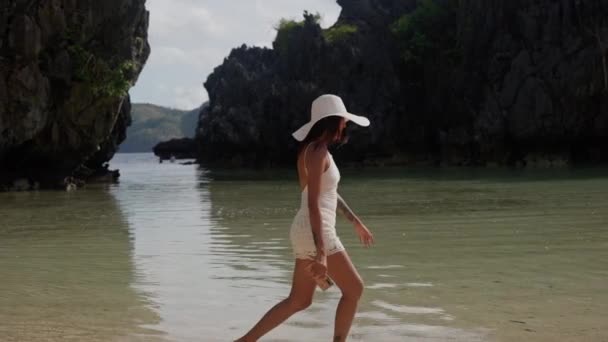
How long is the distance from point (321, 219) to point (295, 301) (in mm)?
581

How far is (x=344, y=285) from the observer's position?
14.5 feet

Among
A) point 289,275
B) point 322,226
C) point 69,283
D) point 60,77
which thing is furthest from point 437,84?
point 322,226

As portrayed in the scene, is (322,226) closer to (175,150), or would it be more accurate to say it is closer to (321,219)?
(321,219)

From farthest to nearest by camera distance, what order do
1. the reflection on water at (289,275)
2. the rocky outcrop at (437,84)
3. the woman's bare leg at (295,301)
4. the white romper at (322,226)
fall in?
the rocky outcrop at (437,84)
the reflection on water at (289,275)
the woman's bare leg at (295,301)
the white romper at (322,226)

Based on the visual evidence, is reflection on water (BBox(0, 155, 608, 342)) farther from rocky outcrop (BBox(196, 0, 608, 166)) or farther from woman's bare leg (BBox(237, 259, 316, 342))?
rocky outcrop (BBox(196, 0, 608, 166))

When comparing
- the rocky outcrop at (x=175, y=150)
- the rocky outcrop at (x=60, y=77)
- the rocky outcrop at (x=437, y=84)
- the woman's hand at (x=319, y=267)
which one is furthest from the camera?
the rocky outcrop at (x=175, y=150)

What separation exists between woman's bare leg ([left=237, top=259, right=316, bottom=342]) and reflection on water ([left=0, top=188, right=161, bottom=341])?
43.8 inches

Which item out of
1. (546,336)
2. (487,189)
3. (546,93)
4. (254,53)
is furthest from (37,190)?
(254,53)

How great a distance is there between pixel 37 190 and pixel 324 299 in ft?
79.7

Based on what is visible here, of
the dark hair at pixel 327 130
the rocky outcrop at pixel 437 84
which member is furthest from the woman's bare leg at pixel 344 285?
the rocky outcrop at pixel 437 84

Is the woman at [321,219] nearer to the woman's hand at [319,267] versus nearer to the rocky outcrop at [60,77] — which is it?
the woman's hand at [319,267]

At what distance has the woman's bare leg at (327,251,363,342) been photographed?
14.4ft

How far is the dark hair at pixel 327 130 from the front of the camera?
14.4 feet

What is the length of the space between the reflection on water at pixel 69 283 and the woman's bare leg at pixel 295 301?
3.65 ft
